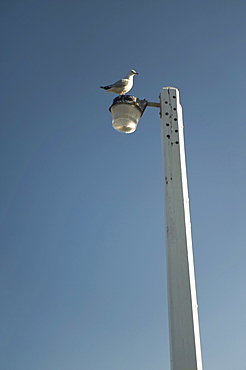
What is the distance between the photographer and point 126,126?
3.06 meters

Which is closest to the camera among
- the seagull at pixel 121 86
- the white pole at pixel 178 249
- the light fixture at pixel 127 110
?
the white pole at pixel 178 249

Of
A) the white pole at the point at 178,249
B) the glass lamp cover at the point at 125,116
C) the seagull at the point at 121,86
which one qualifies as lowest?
the white pole at the point at 178,249

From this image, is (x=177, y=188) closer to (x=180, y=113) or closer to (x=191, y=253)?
(x=191, y=253)

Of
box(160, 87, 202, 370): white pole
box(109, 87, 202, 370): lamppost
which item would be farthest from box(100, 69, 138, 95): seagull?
box(160, 87, 202, 370): white pole

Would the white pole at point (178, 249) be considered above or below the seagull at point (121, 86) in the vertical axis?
below

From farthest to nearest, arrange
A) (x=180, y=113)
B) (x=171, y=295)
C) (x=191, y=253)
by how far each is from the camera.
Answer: (x=180, y=113) → (x=191, y=253) → (x=171, y=295)

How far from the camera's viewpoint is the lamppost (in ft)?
6.88

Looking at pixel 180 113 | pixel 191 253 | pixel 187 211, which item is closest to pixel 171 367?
pixel 191 253

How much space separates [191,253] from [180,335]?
46 centimetres

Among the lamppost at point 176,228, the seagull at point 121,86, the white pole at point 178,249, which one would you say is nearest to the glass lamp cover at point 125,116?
the lamppost at point 176,228

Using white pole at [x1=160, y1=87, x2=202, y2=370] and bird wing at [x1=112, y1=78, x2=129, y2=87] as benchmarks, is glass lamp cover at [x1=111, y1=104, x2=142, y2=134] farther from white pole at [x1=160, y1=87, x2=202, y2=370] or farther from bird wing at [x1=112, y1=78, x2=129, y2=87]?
bird wing at [x1=112, y1=78, x2=129, y2=87]

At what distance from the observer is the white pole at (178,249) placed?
209 cm

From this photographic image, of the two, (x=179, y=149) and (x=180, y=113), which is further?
(x=180, y=113)

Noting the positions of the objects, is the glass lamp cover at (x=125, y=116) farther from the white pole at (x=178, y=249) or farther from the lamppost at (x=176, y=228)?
the white pole at (x=178, y=249)
